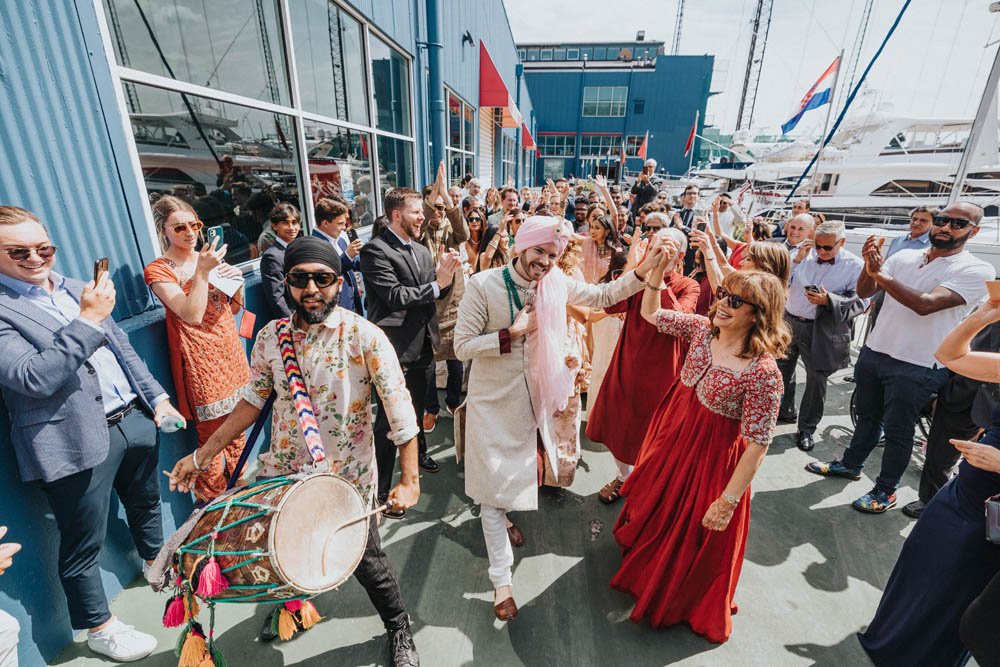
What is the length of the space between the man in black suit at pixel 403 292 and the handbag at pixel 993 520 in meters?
2.58

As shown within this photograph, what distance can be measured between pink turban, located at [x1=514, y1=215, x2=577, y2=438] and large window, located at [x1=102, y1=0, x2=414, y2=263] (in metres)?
2.23

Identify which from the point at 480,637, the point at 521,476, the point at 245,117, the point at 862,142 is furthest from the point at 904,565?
the point at 862,142

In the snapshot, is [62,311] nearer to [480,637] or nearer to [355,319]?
[355,319]

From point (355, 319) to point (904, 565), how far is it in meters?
2.68

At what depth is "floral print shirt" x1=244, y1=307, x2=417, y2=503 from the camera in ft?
5.90

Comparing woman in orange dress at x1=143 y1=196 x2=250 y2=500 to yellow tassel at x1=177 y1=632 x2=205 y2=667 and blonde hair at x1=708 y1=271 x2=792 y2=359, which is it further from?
blonde hair at x1=708 y1=271 x2=792 y2=359

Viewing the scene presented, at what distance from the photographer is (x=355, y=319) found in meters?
1.88

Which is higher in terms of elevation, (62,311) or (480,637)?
(62,311)

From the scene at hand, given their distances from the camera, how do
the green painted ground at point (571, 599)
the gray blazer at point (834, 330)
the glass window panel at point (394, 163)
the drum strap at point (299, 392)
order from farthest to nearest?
the glass window panel at point (394, 163) → the gray blazer at point (834, 330) → the green painted ground at point (571, 599) → the drum strap at point (299, 392)

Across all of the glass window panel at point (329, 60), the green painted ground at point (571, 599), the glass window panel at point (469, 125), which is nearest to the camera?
the green painted ground at point (571, 599)

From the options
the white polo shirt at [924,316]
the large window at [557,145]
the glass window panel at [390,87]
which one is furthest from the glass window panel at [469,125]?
the large window at [557,145]

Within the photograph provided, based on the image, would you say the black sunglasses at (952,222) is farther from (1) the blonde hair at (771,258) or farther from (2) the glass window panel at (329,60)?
(2) the glass window panel at (329,60)

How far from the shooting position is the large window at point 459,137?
924cm

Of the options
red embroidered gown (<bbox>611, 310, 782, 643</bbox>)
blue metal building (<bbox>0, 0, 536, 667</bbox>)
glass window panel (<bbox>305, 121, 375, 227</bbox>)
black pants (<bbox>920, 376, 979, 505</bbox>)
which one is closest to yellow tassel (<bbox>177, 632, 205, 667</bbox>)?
blue metal building (<bbox>0, 0, 536, 667</bbox>)
